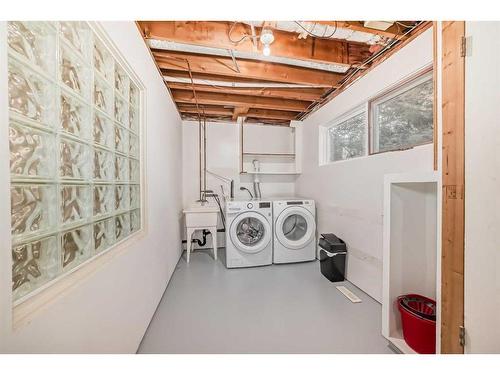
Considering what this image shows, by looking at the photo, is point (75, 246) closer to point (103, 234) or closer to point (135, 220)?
point (103, 234)

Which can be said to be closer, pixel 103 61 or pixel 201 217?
pixel 103 61

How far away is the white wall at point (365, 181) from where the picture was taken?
5.24 ft

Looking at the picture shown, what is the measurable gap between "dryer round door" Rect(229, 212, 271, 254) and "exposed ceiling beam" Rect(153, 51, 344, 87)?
168 cm

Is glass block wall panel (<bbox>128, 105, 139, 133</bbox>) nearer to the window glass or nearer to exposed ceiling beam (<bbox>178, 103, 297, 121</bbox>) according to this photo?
exposed ceiling beam (<bbox>178, 103, 297, 121</bbox>)

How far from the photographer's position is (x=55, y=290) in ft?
2.35

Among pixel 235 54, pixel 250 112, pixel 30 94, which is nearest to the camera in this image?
pixel 30 94

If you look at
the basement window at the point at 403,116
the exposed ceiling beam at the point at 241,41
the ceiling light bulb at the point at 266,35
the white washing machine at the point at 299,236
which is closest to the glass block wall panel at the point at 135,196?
the exposed ceiling beam at the point at 241,41

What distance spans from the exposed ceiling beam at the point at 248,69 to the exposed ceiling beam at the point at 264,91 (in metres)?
0.33

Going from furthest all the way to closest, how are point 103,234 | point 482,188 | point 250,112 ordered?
point 250,112
point 103,234
point 482,188

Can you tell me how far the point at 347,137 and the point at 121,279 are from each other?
2711 mm

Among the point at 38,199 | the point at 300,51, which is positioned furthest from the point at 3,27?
the point at 300,51

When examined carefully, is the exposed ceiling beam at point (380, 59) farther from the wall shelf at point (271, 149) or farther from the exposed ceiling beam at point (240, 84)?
the wall shelf at point (271, 149)

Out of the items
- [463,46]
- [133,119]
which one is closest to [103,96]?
[133,119]
